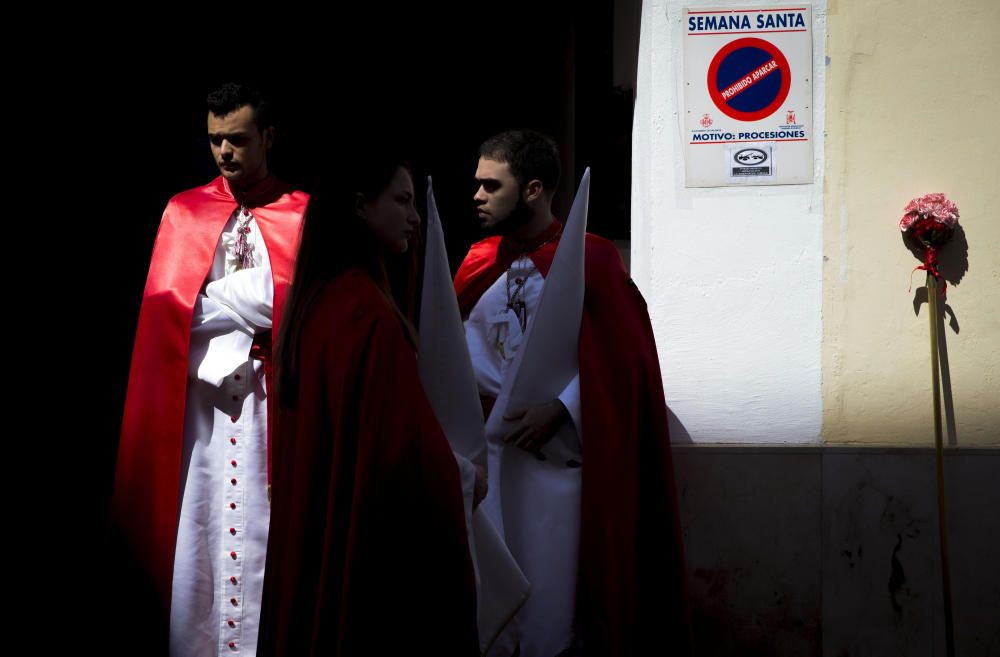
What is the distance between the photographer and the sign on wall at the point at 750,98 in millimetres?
5125

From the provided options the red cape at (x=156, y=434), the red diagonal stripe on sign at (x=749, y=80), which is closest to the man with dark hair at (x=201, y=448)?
the red cape at (x=156, y=434)

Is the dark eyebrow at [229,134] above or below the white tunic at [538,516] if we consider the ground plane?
above

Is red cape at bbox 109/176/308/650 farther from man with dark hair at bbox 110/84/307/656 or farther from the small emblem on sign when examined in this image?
the small emblem on sign

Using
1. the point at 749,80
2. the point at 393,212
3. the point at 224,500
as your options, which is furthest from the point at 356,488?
the point at 749,80

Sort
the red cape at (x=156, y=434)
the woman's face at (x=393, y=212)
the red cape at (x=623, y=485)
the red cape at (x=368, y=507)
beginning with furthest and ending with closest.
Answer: the red cape at (x=156, y=434), the red cape at (x=623, y=485), the woman's face at (x=393, y=212), the red cape at (x=368, y=507)

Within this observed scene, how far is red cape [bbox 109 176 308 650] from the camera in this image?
14.6 feet

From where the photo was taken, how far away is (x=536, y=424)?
13.6 feet

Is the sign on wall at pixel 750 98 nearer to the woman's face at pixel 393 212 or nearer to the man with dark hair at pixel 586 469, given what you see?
the man with dark hair at pixel 586 469

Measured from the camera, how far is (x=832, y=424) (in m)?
5.12

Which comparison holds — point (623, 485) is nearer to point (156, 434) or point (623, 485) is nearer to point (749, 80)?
point (156, 434)

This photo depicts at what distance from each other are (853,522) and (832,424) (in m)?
0.40

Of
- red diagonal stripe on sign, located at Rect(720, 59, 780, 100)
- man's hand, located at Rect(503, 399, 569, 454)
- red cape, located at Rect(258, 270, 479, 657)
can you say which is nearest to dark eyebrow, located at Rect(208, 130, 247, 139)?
man's hand, located at Rect(503, 399, 569, 454)

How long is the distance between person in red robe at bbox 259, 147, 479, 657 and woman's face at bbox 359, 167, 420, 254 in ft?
0.21

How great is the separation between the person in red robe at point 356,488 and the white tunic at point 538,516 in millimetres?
1123
